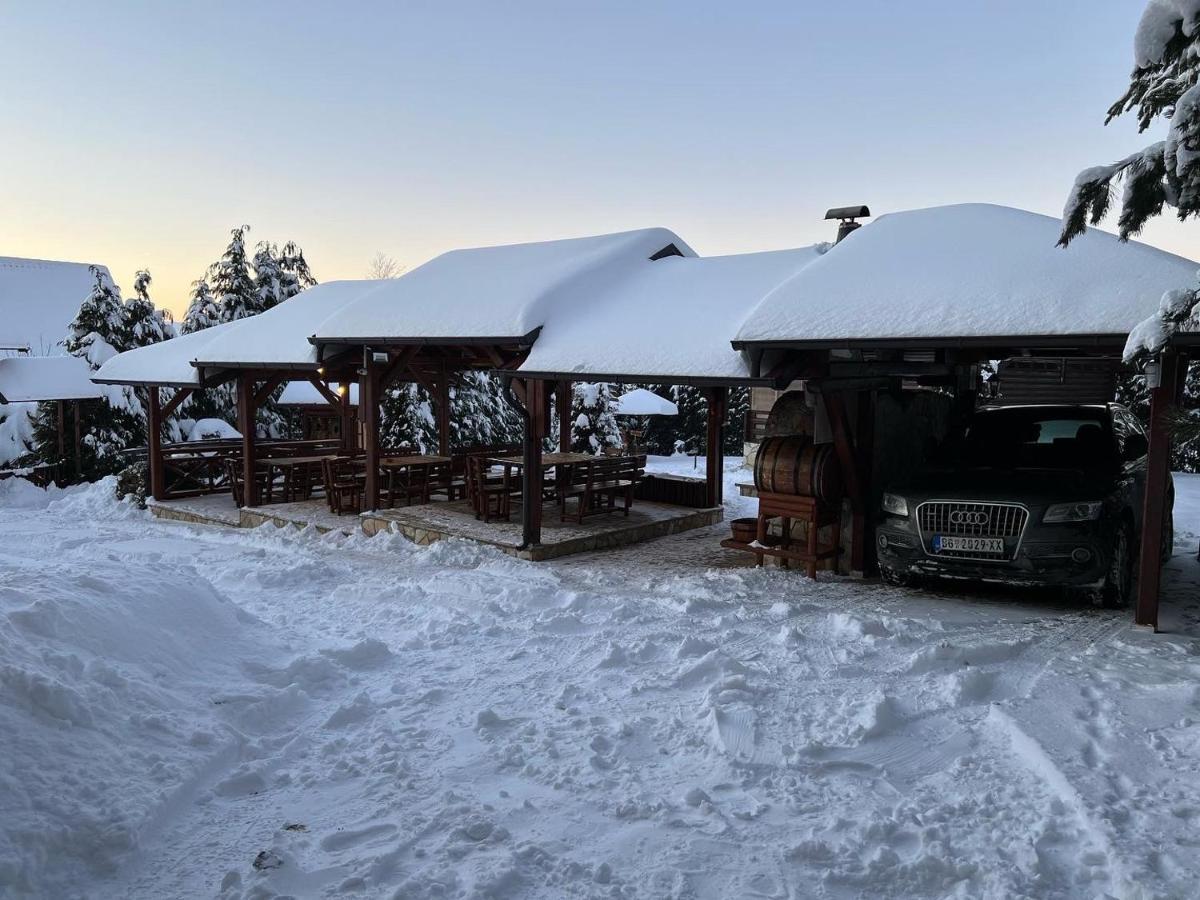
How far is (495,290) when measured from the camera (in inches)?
455

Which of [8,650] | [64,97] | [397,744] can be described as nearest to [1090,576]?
[397,744]

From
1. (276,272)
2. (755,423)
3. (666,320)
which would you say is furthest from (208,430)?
(666,320)

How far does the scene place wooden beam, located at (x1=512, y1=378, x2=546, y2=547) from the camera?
9.72m

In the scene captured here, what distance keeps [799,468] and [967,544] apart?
1914mm

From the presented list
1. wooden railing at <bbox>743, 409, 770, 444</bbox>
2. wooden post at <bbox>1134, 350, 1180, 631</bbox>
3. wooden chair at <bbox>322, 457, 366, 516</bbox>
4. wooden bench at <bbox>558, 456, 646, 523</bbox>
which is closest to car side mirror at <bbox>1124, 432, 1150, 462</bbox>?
wooden post at <bbox>1134, 350, 1180, 631</bbox>

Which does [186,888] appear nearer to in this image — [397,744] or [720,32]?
[397,744]

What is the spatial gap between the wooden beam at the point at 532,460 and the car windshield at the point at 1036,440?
4790 mm

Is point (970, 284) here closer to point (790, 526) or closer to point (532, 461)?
point (790, 526)

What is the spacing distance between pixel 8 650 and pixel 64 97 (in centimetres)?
1351

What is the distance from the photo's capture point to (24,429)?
18.6m

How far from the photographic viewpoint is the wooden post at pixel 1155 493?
5781 millimetres

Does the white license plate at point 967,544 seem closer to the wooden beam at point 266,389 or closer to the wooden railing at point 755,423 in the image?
the wooden railing at point 755,423

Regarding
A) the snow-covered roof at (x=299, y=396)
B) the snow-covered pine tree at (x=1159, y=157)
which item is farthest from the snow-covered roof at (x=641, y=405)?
the snow-covered pine tree at (x=1159, y=157)

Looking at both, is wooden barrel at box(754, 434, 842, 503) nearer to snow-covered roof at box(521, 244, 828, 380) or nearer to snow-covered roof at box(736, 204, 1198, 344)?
snow-covered roof at box(521, 244, 828, 380)
